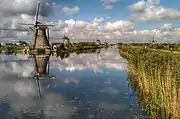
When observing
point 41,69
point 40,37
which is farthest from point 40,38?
point 41,69

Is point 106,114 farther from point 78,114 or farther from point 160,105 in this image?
point 160,105

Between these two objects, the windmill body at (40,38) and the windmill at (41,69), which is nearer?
the windmill at (41,69)

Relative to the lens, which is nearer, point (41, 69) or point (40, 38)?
point (41, 69)

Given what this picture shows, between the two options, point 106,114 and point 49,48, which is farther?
point 49,48

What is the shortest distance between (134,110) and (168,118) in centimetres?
289

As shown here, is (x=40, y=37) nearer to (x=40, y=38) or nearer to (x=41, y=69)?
(x=40, y=38)

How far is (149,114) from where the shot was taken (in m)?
13.6

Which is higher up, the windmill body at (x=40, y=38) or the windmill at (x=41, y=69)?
the windmill body at (x=40, y=38)

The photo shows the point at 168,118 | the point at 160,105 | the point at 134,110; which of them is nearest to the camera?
the point at 168,118

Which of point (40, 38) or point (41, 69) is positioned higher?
point (40, 38)

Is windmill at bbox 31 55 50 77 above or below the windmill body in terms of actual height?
below

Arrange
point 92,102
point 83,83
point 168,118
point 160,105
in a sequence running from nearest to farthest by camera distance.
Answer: point 168,118, point 160,105, point 92,102, point 83,83

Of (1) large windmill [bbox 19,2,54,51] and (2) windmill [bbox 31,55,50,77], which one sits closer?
(2) windmill [bbox 31,55,50,77]

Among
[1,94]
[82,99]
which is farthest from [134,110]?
[1,94]
